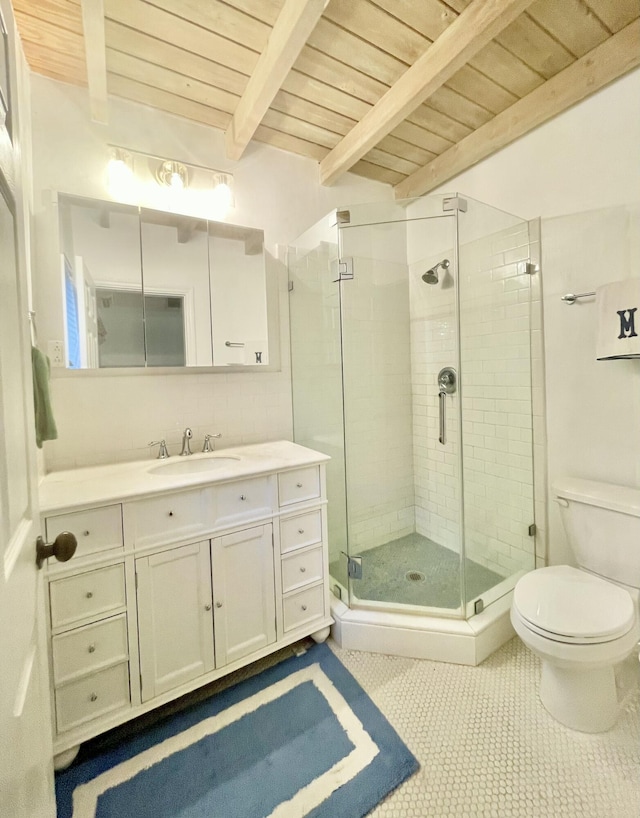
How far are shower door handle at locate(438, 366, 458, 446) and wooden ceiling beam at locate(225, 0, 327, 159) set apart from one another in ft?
5.43

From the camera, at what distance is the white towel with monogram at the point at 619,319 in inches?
54.2

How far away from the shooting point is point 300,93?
1.69 metres

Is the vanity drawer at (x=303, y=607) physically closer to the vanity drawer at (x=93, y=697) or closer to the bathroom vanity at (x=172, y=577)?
the bathroom vanity at (x=172, y=577)

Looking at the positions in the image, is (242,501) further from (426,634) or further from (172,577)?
(426,634)

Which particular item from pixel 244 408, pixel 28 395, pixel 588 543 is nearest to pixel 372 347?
pixel 244 408

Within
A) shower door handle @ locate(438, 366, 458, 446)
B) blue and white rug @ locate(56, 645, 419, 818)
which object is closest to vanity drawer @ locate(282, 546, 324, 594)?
blue and white rug @ locate(56, 645, 419, 818)

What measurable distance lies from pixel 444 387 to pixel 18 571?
2.17 m

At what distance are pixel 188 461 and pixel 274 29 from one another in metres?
1.77

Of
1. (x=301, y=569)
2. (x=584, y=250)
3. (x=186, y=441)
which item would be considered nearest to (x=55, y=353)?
(x=186, y=441)

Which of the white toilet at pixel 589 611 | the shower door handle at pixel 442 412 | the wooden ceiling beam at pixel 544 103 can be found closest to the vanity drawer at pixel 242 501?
the white toilet at pixel 589 611

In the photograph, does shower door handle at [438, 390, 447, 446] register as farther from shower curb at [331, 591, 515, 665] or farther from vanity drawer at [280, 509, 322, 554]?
vanity drawer at [280, 509, 322, 554]

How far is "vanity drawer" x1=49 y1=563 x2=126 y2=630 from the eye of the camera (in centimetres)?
115

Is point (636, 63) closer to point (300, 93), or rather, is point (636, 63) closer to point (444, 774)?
point (300, 93)

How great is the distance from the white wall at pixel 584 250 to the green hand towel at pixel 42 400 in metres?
2.18
